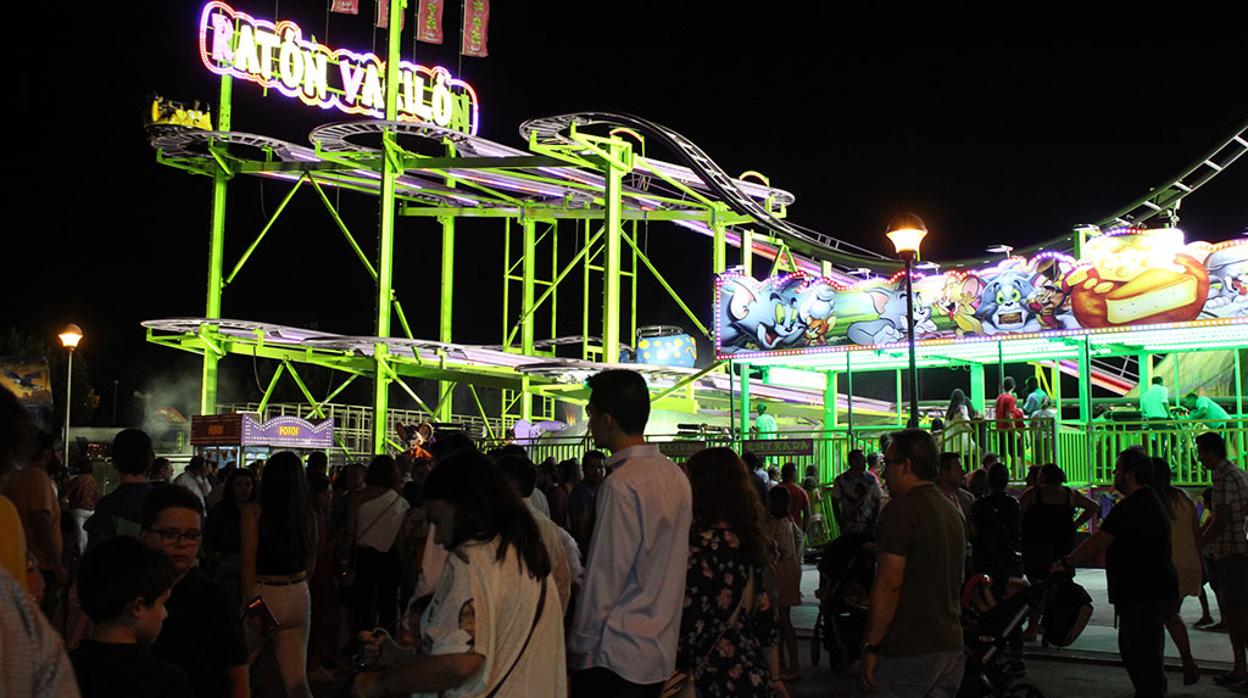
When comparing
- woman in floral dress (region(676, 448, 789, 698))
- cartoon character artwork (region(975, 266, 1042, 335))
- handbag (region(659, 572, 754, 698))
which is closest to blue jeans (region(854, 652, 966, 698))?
woman in floral dress (region(676, 448, 789, 698))

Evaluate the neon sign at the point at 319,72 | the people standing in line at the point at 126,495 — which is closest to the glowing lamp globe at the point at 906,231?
the people standing in line at the point at 126,495

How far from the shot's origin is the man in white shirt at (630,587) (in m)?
4.93

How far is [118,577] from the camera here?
356 centimetres

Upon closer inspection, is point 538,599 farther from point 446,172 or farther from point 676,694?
point 446,172

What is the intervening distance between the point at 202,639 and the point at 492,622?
1369 millimetres


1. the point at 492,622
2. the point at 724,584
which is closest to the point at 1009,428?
the point at 724,584

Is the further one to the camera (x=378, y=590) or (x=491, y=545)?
(x=378, y=590)

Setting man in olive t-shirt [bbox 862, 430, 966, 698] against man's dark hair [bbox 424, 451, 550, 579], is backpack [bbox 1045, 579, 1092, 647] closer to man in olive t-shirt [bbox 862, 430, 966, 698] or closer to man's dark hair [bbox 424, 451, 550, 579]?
man in olive t-shirt [bbox 862, 430, 966, 698]

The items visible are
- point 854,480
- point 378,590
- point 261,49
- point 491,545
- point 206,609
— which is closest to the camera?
point 491,545

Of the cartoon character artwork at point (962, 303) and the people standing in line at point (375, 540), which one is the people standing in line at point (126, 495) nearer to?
the people standing in line at point (375, 540)

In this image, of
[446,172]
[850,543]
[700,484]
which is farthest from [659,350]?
[700,484]

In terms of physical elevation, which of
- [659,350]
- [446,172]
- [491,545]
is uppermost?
[446,172]

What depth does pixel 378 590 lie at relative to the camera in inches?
380

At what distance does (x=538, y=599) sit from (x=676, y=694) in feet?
6.23
